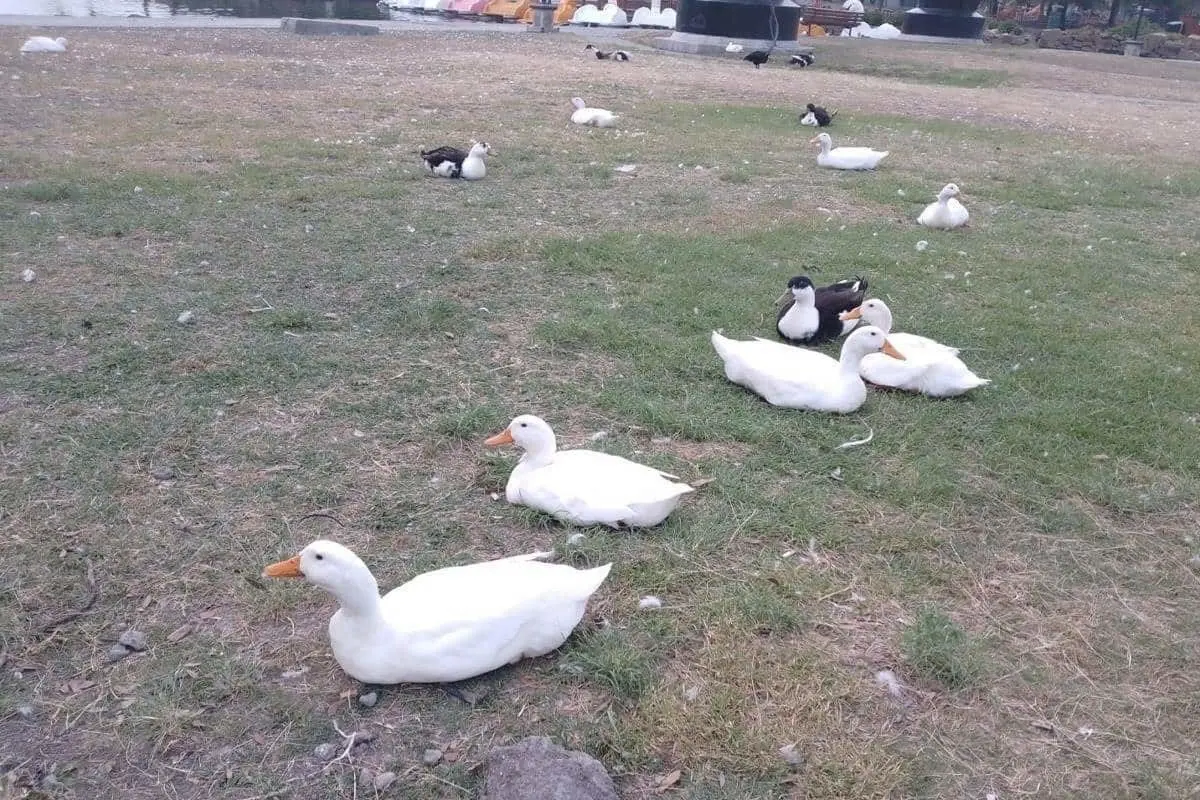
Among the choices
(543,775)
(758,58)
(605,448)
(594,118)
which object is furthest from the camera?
(758,58)

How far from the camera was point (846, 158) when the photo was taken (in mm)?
9484

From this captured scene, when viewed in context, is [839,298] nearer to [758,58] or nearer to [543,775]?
[543,775]

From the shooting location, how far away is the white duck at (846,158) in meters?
9.47

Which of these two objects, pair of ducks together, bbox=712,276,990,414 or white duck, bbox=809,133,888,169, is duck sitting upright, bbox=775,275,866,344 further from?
white duck, bbox=809,133,888,169

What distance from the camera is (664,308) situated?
5.50 m

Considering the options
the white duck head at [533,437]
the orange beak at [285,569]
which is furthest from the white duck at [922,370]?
the orange beak at [285,569]

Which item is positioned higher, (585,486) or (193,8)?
(193,8)

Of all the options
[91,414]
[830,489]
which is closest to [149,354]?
[91,414]

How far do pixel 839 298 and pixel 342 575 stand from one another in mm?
3492

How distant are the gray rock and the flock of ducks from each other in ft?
1.22

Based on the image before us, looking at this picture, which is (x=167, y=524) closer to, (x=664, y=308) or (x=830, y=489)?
(x=830, y=489)

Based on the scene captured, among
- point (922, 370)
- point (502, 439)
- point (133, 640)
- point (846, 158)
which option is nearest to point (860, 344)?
point (922, 370)

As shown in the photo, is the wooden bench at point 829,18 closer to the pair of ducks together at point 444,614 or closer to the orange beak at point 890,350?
the orange beak at point 890,350

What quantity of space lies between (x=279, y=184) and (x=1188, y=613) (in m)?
6.96
